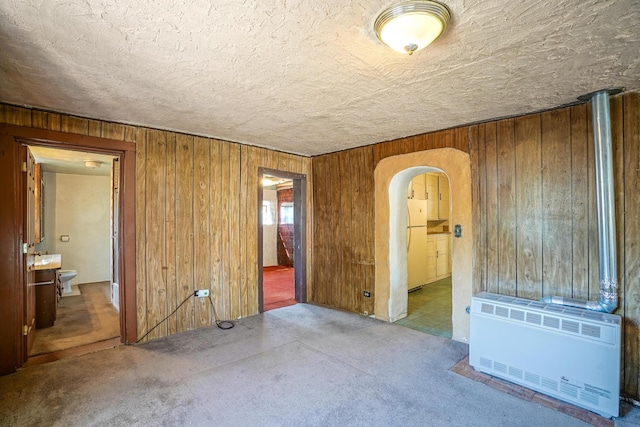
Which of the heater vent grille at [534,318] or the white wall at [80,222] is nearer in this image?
the heater vent grille at [534,318]

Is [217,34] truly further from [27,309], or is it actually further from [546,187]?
[27,309]

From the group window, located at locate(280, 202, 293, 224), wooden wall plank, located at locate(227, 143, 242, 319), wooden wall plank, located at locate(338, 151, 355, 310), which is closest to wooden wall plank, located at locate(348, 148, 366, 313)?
wooden wall plank, located at locate(338, 151, 355, 310)

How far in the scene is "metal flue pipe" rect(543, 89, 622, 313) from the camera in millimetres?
2320

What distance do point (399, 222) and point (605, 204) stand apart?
6.89 feet

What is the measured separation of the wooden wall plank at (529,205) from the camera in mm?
2814

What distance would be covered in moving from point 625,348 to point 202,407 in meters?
3.22

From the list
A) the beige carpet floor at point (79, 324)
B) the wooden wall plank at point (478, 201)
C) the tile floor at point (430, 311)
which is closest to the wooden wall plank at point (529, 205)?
the wooden wall plank at point (478, 201)

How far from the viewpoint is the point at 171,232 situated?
3.51 m

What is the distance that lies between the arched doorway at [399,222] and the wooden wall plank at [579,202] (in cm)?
91

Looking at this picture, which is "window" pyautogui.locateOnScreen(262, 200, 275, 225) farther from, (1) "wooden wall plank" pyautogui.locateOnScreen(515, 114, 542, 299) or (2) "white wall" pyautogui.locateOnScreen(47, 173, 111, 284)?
(1) "wooden wall plank" pyautogui.locateOnScreen(515, 114, 542, 299)

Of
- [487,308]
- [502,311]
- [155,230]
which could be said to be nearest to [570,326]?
[502,311]

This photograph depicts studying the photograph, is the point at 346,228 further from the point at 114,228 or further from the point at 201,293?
the point at 114,228

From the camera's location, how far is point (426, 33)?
1.52 metres

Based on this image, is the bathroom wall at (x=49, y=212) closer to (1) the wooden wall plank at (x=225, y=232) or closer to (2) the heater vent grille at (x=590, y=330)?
(1) the wooden wall plank at (x=225, y=232)
